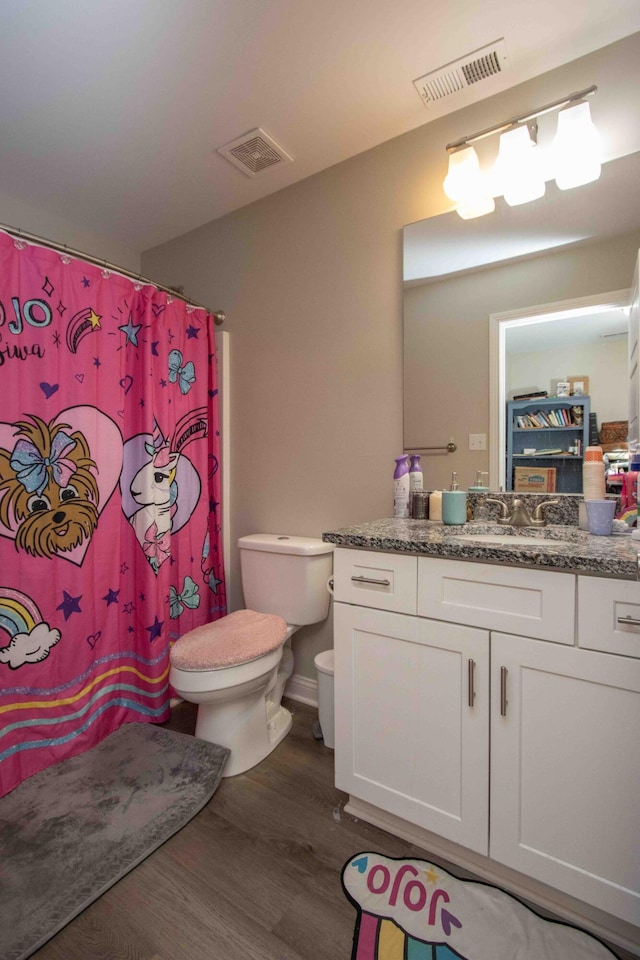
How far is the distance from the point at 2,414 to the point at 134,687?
117 cm

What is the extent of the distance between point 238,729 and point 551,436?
1.49 m

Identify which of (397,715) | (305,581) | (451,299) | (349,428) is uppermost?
(451,299)

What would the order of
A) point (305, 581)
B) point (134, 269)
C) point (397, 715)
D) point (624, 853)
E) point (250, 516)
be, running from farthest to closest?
point (134, 269), point (250, 516), point (305, 581), point (397, 715), point (624, 853)

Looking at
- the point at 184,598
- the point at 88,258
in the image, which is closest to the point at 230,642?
the point at 184,598

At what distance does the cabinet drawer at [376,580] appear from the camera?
1193 mm

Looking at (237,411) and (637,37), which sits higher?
(637,37)

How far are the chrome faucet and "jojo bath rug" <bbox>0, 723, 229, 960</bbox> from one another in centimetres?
127

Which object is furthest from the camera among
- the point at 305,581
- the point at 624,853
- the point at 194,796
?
the point at 305,581

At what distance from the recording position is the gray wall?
1673mm

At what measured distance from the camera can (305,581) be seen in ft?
5.96

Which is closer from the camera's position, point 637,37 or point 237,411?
point 637,37

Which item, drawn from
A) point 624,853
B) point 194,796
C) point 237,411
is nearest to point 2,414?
point 237,411

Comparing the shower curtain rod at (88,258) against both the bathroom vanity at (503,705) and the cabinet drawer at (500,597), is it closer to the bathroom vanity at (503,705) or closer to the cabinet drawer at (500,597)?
the bathroom vanity at (503,705)

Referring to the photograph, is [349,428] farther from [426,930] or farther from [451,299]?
[426,930]
